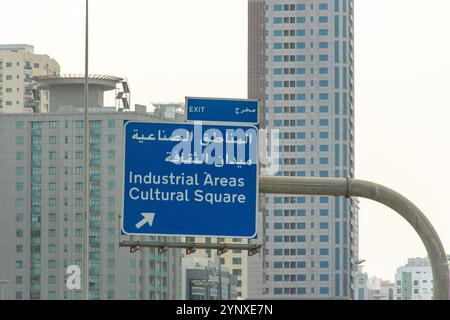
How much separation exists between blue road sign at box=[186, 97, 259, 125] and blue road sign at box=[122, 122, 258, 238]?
0.23m

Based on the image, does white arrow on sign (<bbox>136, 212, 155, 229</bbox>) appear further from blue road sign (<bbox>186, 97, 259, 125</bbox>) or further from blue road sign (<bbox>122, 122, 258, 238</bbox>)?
blue road sign (<bbox>186, 97, 259, 125</bbox>)

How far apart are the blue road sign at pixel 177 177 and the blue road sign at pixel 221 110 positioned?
0.76 ft

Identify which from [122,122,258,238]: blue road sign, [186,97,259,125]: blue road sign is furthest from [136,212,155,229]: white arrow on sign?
[186,97,259,125]: blue road sign

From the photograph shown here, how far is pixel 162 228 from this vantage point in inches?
736

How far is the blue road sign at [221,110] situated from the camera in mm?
19172

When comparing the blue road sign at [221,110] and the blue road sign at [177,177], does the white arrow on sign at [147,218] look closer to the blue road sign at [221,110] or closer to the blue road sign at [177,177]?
A: the blue road sign at [177,177]

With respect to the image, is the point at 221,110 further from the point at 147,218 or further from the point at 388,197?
the point at 388,197

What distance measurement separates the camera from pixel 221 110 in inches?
758

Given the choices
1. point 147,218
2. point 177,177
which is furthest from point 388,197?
point 147,218

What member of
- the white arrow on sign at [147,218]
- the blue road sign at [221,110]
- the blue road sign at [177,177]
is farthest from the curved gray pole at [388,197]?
the white arrow on sign at [147,218]
